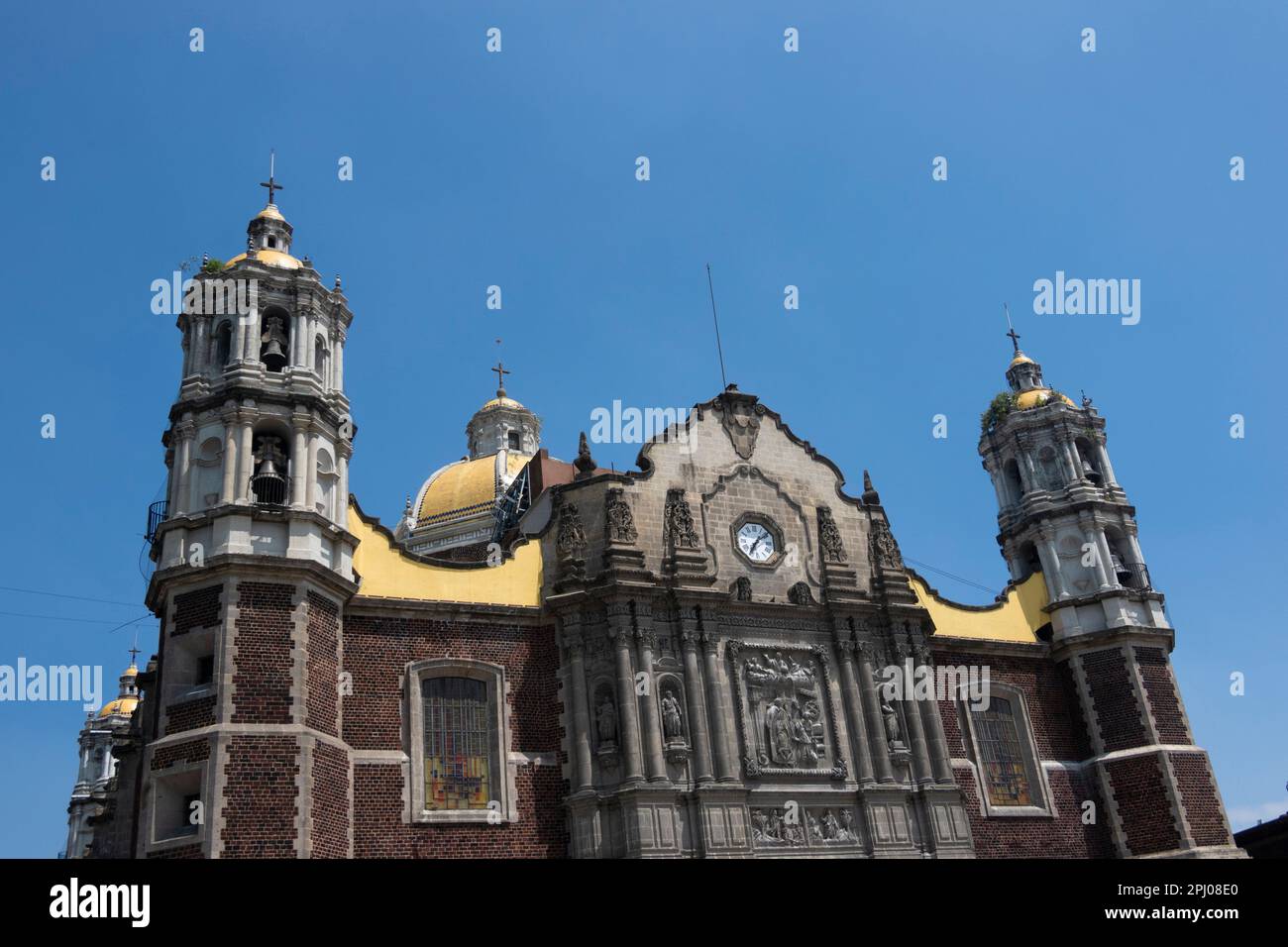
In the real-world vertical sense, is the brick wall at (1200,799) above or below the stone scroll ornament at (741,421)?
below

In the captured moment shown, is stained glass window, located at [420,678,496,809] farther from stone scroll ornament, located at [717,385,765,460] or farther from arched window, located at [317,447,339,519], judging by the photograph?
stone scroll ornament, located at [717,385,765,460]

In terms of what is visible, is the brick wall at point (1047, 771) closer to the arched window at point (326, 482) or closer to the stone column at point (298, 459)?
the arched window at point (326, 482)

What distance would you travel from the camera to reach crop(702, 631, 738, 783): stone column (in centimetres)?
2514

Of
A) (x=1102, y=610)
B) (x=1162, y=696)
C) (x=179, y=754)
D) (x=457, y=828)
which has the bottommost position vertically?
(x=457, y=828)

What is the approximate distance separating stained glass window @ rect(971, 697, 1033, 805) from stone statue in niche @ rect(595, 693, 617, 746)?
10955 mm

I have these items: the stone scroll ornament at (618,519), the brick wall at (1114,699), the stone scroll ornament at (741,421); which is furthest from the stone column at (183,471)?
the brick wall at (1114,699)

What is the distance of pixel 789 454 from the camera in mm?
31047

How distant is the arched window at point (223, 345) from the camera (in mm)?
26531

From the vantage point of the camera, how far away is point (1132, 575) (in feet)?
111

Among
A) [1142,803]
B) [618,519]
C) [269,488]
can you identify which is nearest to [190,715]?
[269,488]

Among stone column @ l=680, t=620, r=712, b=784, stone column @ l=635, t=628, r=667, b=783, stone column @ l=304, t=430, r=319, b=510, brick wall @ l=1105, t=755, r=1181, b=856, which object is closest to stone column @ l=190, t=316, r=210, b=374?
stone column @ l=304, t=430, r=319, b=510

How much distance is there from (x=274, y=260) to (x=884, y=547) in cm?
1755

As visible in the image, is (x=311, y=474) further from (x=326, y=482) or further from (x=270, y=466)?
(x=270, y=466)

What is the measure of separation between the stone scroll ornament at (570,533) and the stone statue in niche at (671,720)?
415cm
